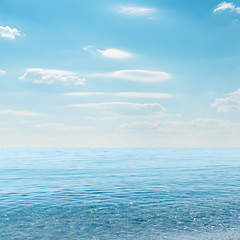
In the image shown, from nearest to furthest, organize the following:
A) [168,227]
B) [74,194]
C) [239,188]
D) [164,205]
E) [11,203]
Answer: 1. [168,227]
2. [164,205]
3. [11,203]
4. [74,194]
5. [239,188]

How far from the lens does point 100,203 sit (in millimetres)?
23781

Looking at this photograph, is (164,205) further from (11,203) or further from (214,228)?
(11,203)

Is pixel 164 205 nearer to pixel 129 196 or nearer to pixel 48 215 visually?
pixel 129 196

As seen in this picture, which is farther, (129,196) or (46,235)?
(129,196)

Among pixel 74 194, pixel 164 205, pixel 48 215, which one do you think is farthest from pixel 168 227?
pixel 74 194

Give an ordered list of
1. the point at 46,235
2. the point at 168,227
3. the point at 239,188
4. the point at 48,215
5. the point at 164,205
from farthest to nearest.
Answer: the point at 239,188 < the point at 164,205 < the point at 48,215 < the point at 168,227 < the point at 46,235

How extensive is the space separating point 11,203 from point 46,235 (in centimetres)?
1093

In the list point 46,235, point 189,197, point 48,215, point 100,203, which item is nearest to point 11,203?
point 48,215

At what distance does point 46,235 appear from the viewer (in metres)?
15.5

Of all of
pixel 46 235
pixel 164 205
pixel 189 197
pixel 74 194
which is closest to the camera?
pixel 46 235

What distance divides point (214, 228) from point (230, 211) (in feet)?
15.7

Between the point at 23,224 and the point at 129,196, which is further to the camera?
the point at 129,196

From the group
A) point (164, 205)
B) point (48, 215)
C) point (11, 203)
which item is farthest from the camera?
point (11, 203)

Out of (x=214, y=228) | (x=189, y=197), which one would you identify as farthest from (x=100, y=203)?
(x=214, y=228)
